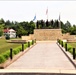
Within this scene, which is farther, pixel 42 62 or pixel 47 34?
pixel 47 34

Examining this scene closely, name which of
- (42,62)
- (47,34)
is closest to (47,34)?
(47,34)

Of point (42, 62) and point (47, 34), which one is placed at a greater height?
point (42, 62)

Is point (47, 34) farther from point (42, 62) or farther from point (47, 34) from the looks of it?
point (42, 62)

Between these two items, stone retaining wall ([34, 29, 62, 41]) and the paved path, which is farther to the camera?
stone retaining wall ([34, 29, 62, 41])

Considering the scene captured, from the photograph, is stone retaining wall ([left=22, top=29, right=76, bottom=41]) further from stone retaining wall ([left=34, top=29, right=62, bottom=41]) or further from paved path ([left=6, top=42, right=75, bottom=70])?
paved path ([left=6, top=42, right=75, bottom=70])

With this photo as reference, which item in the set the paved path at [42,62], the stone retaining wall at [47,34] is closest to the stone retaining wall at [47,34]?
the stone retaining wall at [47,34]

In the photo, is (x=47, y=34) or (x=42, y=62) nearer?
(x=42, y=62)

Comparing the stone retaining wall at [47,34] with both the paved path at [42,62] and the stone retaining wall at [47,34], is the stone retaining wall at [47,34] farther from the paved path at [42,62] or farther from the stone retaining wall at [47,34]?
the paved path at [42,62]

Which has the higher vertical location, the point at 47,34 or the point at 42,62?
the point at 42,62

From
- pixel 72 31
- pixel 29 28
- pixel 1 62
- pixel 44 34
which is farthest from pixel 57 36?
pixel 1 62

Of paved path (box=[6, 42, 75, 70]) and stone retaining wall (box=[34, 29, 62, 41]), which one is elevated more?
paved path (box=[6, 42, 75, 70])

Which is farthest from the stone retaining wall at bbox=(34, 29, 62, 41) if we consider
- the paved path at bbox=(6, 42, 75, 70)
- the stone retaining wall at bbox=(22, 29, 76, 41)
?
the paved path at bbox=(6, 42, 75, 70)

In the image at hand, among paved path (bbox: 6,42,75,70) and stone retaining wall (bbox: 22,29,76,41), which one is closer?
paved path (bbox: 6,42,75,70)

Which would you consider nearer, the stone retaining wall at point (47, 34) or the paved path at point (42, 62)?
the paved path at point (42, 62)
